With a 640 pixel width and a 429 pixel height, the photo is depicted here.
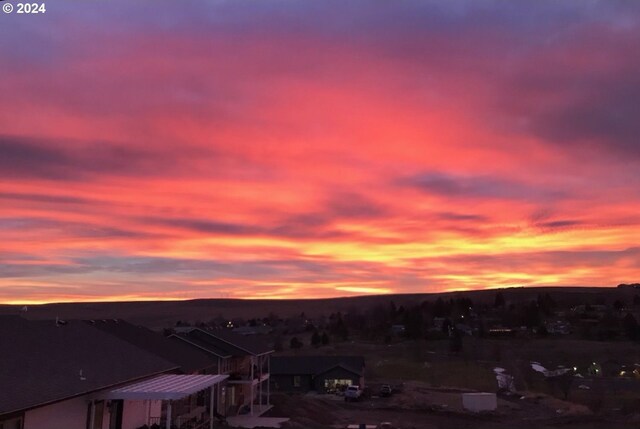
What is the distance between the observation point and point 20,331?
2225 cm

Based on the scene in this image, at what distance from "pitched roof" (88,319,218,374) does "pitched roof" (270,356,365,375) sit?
2624 cm

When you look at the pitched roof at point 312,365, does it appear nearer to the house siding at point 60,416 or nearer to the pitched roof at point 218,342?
the pitched roof at point 218,342

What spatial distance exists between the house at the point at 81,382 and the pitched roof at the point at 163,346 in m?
2.31

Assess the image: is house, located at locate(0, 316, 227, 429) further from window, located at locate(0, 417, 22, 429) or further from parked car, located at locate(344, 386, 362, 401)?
parked car, located at locate(344, 386, 362, 401)

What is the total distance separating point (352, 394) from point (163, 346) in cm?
2618

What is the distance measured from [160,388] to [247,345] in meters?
24.3

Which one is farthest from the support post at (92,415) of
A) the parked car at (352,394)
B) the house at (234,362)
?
the parked car at (352,394)

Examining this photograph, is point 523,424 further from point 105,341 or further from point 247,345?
point 105,341

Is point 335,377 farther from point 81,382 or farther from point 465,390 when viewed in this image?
point 81,382

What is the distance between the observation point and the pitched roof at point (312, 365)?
63250 millimetres

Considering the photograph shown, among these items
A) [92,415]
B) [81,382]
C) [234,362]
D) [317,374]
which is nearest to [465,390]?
[317,374]

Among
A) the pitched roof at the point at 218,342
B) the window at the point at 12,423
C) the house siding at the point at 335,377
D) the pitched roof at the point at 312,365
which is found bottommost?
the house siding at the point at 335,377

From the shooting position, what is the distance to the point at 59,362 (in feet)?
67.2

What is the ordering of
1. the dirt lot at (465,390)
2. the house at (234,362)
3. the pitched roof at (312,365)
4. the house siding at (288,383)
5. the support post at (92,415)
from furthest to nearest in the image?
the house siding at (288,383) < the pitched roof at (312,365) < the dirt lot at (465,390) < the house at (234,362) < the support post at (92,415)
